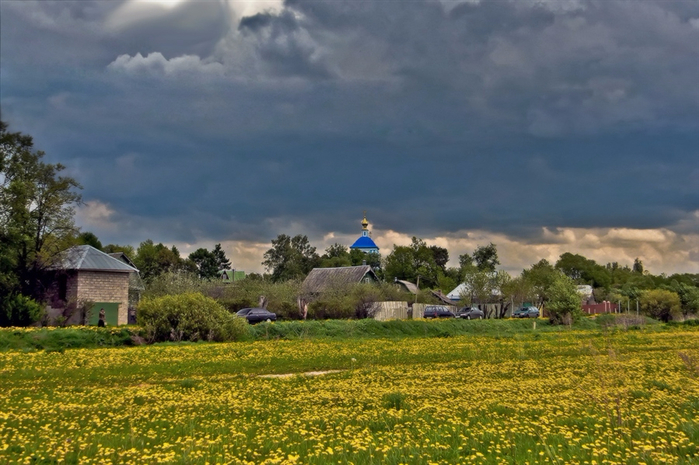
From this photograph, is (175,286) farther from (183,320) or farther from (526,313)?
(526,313)

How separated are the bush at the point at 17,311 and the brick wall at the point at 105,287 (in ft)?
40.3

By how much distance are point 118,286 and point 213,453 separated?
56191 millimetres

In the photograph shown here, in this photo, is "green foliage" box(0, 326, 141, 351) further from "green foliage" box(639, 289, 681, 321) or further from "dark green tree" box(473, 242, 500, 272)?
"dark green tree" box(473, 242, 500, 272)

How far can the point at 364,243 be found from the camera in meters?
180

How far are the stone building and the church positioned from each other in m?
115

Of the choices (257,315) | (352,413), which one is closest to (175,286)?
(257,315)

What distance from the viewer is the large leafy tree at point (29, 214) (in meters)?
48.3

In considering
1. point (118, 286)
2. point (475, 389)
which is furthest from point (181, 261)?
point (475, 389)

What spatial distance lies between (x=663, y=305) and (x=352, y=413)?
75.1 meters

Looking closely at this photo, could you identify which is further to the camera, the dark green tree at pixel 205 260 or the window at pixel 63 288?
the dark green tree at pixel 205 260

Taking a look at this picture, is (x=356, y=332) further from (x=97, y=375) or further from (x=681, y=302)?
(x=681, y=302)

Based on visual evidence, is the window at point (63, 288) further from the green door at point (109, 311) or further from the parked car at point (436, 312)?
the parked car at point (436, 312)

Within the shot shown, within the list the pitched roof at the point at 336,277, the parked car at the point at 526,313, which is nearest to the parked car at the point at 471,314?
the parked car at the point at 526,313

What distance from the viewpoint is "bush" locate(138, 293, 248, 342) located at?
36312mm
